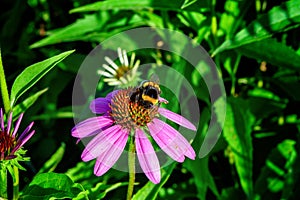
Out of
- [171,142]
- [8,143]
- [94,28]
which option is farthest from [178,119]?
[94,28]

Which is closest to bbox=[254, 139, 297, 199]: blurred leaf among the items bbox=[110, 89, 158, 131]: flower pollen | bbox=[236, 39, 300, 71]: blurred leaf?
bbox=[236, 39, 300, 71]: blurred leaf

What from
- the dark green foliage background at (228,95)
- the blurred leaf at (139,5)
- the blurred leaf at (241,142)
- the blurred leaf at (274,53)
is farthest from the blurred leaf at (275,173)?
the blurred leaf at (139,5)

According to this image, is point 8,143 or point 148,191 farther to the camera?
point 148,191

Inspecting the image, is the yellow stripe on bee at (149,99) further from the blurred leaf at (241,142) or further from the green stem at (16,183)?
the blurred leaf at (241,142)

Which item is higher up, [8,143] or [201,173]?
[8,143]

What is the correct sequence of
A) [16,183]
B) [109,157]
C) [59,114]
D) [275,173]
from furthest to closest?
1. [59,114]
2. [275,173]
3. [16,183]
4. [109,157]

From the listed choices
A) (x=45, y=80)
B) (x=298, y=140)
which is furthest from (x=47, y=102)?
(x=298, y=140)

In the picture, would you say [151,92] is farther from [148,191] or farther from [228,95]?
[228,95]
